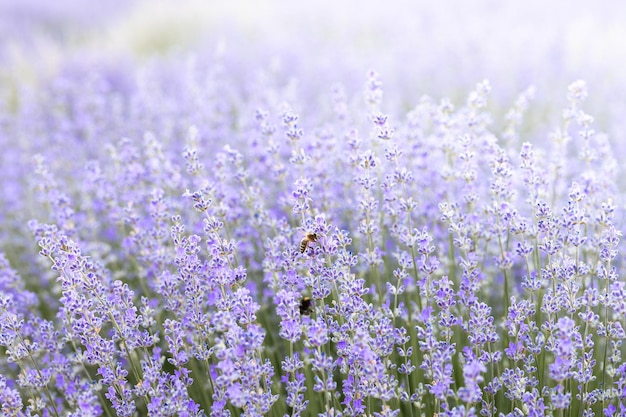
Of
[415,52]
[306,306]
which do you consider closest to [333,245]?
[306,306]

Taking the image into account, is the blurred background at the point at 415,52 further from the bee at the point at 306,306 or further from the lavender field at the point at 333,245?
the bee at the point at 306,306

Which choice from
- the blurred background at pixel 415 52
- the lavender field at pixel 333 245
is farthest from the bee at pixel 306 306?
the blurred background at pixel 415 52

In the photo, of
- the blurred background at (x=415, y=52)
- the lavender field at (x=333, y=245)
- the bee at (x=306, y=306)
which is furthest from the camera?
the blurred background at (x=415, y=52)

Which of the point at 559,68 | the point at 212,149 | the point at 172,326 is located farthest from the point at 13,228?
the point at 559,68

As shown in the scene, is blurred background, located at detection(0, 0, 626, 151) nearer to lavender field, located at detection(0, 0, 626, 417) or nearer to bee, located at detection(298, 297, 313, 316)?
lavender field, located at detection(0, 0, 626, 417)

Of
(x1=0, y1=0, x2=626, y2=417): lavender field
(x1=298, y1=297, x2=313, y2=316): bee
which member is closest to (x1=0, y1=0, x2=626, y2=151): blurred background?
(x1=0, y1=0, x2=626, y2=417): lavender field

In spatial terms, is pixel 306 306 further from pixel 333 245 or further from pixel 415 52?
pixel 415 52

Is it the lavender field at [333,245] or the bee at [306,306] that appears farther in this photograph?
Result: the bee at [306,306]

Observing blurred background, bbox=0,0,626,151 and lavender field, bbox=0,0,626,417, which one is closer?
lavender field, bbox=0,0,626,417

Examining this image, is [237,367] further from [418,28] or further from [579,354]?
[418,28]
